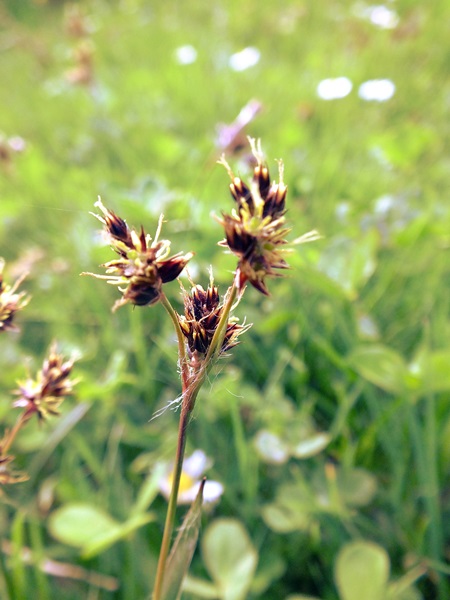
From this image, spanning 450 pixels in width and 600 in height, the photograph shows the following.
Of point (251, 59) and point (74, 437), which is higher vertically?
point (251, 59)

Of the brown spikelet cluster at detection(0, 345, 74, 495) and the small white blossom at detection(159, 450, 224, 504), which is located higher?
the brown spikelet cluster at detection(0, 345, 74, 495)

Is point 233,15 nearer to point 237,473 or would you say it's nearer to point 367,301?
point 367,301

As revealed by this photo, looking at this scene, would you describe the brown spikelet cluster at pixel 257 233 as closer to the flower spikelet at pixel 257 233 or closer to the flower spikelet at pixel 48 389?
the flower spikelet at pixel 257 233

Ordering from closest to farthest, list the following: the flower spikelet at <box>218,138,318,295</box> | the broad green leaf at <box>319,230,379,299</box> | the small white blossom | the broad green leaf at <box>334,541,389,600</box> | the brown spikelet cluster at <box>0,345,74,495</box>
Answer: the flower spikelet at <box>218,138,318,295</box> < the brown spikelet cluster at <box>0,345,74,495</box> < the broad green leaf at <box>334,541,389,600</box> < the small white blossom < the broad green leaf at <box>319,230,379,299</box>

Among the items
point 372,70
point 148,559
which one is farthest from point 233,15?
point 148,559

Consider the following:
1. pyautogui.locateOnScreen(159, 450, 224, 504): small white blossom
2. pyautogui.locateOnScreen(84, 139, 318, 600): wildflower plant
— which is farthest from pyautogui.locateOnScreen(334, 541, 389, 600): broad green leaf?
pyautogui.locateOnScreen(84, 139, 318, 600): wildflower plant

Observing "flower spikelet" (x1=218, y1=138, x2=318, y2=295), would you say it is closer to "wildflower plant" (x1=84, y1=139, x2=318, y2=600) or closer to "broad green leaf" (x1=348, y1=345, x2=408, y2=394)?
"wildflower plant" (x1=84, y1=139, x2=318, y2=600)

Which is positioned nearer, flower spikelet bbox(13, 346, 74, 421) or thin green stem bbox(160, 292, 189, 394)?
thin green stem bbox(160, 292, 189, 394)
